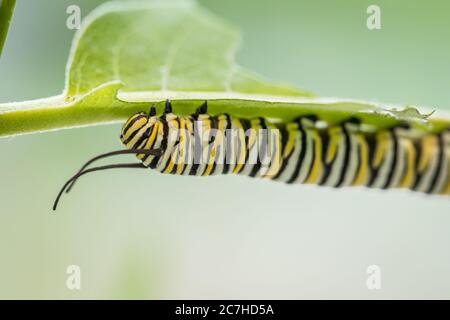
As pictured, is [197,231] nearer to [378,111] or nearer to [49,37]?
[49,37]

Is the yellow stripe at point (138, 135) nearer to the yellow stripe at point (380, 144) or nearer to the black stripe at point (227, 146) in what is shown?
the black stripe at point (227, 146)

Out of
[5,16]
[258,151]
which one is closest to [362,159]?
[258,151]

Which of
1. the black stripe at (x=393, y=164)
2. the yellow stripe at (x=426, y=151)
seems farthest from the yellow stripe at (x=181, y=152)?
the yellow stripe at (x=426, y=151)

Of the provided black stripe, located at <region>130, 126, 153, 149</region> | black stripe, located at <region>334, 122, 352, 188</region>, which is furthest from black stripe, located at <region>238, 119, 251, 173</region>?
black stripe, located at <region>334, 122, 352, 188</region>

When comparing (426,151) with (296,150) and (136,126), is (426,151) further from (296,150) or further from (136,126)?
(136,126)

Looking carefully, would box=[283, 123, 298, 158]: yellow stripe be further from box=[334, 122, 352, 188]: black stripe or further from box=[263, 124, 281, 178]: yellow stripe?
box=[334, 122, 352, 188]: black stripe

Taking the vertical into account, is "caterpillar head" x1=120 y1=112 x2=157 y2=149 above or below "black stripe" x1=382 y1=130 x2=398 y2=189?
above
